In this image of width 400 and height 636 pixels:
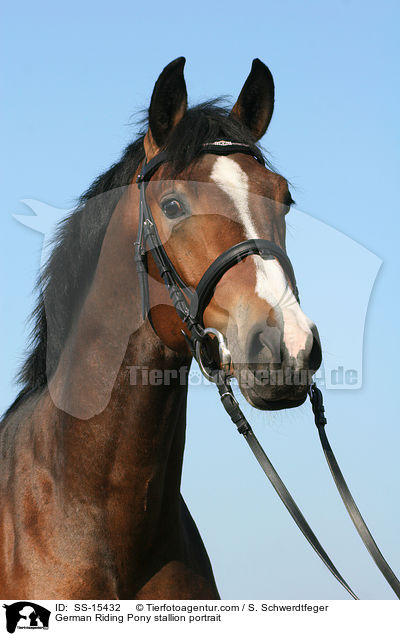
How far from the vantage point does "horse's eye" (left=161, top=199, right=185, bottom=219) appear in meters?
4.21

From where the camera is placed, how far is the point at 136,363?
4379mm

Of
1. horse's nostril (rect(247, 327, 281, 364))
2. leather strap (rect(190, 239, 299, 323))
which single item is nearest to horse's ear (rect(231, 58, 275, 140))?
leather strap (rect(190, 239, 299, 323))

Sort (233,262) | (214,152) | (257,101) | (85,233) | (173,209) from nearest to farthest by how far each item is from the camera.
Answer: (233,262), (173,209), (214,152), (85,233), (257,101)

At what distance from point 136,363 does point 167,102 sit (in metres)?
1.74

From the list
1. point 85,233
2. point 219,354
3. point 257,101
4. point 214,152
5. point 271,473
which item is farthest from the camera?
point 257,101

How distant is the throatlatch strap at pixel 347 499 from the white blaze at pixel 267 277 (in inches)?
17.6

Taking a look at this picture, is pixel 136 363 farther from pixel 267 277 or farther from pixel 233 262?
pixel 267 277

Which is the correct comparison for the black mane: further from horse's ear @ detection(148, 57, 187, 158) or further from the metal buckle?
the metal buckle
